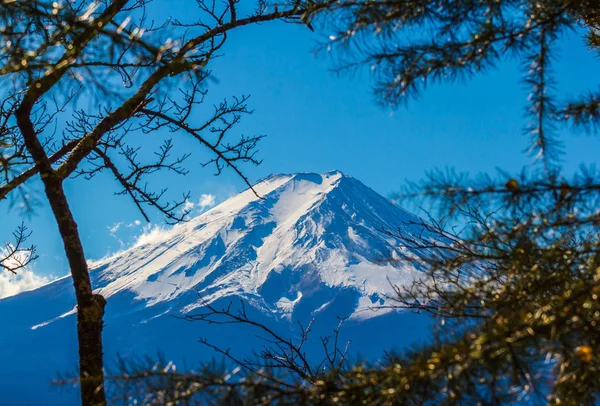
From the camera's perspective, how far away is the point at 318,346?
179 m

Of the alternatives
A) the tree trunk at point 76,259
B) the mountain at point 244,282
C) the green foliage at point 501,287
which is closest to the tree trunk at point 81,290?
the tree trunk at point 76,259

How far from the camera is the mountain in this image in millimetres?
170875

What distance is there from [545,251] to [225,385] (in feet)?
3.74

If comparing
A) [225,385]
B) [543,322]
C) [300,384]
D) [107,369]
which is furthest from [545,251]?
[107,369]

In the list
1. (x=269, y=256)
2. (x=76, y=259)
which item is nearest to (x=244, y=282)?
(x=269, y=256)

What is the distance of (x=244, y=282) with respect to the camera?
617 feet

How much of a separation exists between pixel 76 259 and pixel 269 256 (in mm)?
183127

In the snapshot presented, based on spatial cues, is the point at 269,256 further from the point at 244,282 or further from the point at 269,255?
the point at 244,282

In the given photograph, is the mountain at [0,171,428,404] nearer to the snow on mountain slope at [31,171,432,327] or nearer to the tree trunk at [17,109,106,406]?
the snow on mountain slope at [31,171,432,327]

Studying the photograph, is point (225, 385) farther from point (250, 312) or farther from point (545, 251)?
point (250, 312)

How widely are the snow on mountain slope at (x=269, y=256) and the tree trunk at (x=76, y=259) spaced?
6397 inches

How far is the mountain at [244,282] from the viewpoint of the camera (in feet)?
561

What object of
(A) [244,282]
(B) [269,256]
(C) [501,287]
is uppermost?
(B) [269,256]

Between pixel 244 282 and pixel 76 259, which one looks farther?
pixel 244 282
